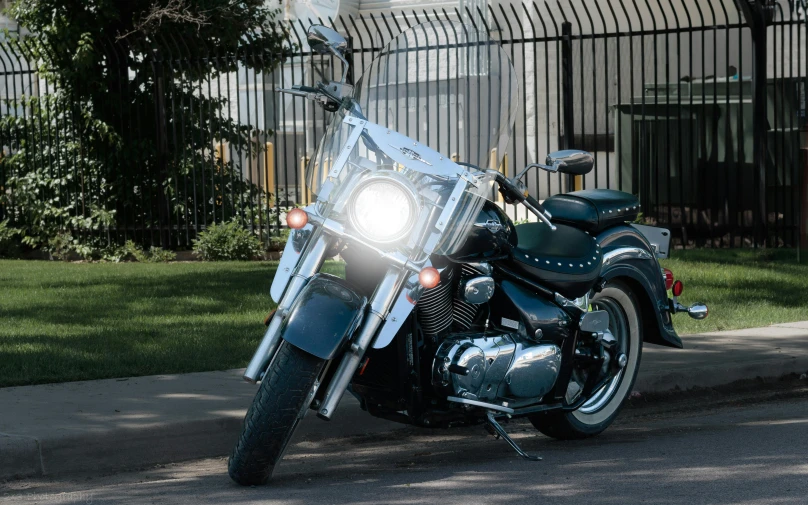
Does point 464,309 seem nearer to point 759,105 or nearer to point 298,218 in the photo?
point 298,218

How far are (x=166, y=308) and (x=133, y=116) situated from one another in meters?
5.74

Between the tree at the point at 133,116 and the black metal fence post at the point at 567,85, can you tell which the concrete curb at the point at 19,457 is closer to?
the black metal fence post at the point at 567,85

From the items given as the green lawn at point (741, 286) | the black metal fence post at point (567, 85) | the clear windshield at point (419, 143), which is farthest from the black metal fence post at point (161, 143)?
the clear windshield at point (419, 143)

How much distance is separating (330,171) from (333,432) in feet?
6.03

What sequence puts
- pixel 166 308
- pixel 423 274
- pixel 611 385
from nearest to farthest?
pixel 423 274 < pixel 611 385 < pixel 166 308

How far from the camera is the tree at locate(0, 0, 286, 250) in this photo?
14695 mm

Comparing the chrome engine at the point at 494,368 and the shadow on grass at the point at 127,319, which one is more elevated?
the chrome engine at the point at 494,368

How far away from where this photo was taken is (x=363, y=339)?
461 cm

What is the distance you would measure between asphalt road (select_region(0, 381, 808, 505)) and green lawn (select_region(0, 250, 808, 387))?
1893mm

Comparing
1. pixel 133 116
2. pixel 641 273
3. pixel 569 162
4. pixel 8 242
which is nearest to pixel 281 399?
pixel 569 162

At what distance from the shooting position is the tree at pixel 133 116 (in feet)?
48.2

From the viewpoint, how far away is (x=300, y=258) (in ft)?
15.9

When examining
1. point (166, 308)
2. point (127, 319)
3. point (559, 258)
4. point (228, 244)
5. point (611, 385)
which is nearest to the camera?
point (559, 258)

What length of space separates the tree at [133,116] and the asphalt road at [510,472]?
898 centimetres
